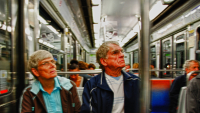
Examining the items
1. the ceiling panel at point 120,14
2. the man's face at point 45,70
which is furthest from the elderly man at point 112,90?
the ceiling panel at point 120,14

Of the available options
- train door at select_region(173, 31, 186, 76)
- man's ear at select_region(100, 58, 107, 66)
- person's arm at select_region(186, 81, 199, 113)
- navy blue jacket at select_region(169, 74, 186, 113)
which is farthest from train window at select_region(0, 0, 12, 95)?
train door at select_region(173, 31, 186, 76)

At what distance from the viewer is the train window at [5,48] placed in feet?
5.36

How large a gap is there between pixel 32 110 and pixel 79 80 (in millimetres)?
1625

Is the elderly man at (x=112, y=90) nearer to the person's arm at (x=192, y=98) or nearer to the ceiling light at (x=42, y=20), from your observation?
the person's arm at (x=192, y=98)

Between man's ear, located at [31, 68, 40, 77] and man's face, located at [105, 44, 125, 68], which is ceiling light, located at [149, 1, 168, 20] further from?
man's ear, located at [31, 68, 40, 77]

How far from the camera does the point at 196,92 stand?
1.71 meters

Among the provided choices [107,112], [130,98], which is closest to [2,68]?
[107,112]

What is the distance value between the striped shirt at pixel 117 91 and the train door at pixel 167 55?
Result: 12.7ft

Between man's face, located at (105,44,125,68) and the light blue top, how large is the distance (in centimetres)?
56

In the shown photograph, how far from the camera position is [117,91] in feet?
4.54

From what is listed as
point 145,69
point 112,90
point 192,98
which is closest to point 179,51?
point 192,98

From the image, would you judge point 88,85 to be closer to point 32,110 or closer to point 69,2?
point 32,110

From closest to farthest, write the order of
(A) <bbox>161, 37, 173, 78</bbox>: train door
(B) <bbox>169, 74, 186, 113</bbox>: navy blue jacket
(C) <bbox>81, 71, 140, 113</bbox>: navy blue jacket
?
(C) <bbox>81, 71, 140, 113</bbox>: navy blue jacket < (B) <bbox>169, 74, 186, 113</bbox>: navy blue jacket < (A) <bbox>161, 37, 173, 78</bbox>: train door

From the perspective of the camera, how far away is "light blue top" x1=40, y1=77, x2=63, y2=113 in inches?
57.5
